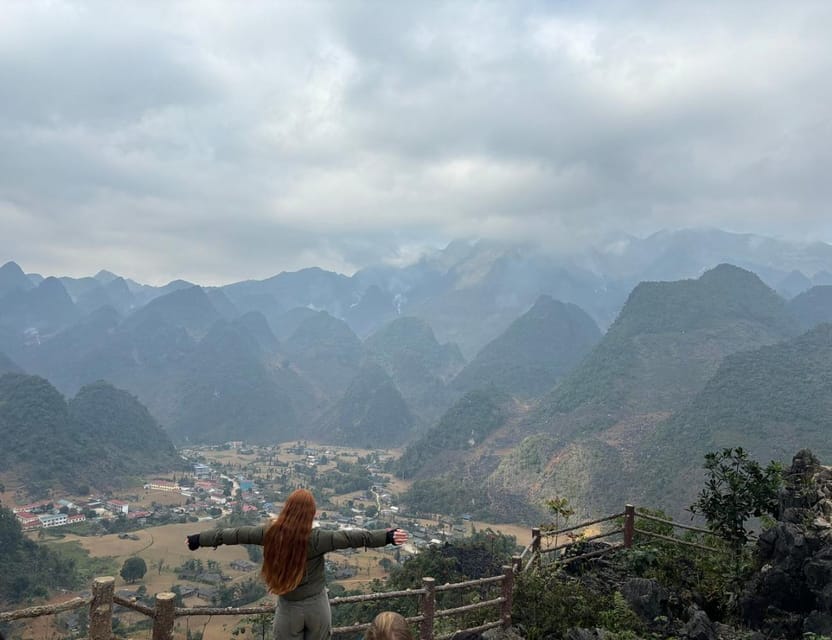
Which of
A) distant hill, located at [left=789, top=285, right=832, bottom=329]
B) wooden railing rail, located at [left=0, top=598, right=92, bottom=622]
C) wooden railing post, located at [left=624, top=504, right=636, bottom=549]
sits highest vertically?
distant hill, located at [left=789, top=285, right=832, bottom=329]

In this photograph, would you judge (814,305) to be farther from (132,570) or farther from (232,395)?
(232,395)

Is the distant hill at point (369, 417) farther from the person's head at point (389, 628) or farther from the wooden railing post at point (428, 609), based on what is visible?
the person's head at point (389, 628)

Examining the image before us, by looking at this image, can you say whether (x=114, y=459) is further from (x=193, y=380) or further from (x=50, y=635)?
(x=193, y=380)

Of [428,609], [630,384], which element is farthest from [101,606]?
[630,384]

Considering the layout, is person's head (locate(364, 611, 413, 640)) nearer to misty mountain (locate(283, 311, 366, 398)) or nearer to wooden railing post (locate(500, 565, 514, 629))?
wooden railing post (locate(500, 565, 514, 629))

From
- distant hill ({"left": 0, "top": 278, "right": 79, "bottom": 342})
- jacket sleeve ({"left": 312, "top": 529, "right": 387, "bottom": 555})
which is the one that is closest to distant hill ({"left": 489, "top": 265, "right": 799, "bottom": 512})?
jacket sleeve ({"left": 312, "top": 529, "right": 387, "bottom": 555})

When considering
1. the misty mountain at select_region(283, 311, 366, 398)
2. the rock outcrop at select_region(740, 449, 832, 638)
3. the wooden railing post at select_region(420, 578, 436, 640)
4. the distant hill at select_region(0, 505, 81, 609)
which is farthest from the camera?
the misty mountain at select_region(283, 311, 366, 398)

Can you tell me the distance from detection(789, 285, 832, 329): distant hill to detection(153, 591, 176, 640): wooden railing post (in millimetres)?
105775

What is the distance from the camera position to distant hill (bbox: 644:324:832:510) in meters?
39.6

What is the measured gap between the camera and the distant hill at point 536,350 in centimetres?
11775

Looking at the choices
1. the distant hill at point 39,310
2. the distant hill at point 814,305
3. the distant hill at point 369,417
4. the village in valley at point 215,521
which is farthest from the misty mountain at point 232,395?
the distant hill at point 814,305

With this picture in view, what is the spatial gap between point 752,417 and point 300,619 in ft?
164

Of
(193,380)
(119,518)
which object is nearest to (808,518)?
(119,518)

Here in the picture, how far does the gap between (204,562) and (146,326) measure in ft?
408
